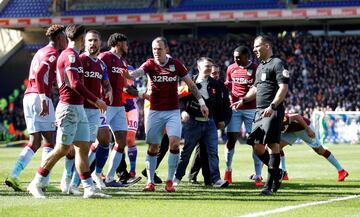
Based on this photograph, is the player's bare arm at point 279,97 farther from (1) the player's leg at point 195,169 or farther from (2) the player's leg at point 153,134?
(1) the player's leg at point 195,169

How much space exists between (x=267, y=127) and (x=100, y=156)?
2.89 m

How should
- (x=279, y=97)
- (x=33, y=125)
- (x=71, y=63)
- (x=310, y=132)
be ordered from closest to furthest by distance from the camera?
(x=71, y=63), (x=279, y=97), (x=33, y=125), (x=310, y=132)

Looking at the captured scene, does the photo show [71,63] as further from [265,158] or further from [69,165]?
[265,158]

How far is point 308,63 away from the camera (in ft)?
140

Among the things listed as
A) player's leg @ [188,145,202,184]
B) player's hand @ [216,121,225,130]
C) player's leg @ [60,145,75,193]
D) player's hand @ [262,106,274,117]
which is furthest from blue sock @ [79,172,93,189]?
player's hand @ [216,121,225,130]

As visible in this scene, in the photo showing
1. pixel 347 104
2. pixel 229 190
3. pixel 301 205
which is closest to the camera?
pixel 301 205

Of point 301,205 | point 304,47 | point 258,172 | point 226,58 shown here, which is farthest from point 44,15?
point 301,205

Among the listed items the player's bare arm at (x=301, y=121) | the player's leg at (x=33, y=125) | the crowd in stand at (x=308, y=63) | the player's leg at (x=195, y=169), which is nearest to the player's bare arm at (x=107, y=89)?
the player's leg at (x=33, y=125)

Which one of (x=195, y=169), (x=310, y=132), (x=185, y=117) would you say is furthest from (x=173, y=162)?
(x=310, y=132)

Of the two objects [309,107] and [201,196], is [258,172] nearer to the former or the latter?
[201,196]

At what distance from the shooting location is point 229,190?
13016 mm

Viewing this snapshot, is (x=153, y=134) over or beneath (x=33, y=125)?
beneath

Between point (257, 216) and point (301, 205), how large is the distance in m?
1.40

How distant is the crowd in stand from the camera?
129 feet
